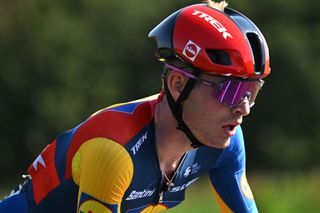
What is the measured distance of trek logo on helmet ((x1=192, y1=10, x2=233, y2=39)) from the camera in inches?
204

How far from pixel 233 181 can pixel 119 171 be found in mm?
1194

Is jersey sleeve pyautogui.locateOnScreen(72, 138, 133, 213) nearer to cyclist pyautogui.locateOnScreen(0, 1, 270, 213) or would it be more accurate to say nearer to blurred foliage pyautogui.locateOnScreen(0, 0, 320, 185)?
cyclist pyautogui.locateOnScreen(0, 1, 270, 213)

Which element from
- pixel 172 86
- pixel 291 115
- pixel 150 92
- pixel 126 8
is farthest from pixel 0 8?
pixel 172 86

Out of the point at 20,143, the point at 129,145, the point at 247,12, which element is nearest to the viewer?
the point at 129,145

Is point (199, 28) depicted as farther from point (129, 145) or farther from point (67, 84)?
point (67, 84)

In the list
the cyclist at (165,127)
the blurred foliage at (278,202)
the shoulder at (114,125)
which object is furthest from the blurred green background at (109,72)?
the shoulder at (114,125)

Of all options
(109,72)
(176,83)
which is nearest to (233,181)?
(176,83)

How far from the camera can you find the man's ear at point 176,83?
5402 mm

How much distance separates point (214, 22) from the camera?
525 centimetres

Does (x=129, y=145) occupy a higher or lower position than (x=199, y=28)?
lower

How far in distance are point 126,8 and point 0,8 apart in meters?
5.95

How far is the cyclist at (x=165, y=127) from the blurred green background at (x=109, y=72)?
25.4m

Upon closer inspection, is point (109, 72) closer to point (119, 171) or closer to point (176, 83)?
point (176, 83)

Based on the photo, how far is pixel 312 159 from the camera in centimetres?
3653
